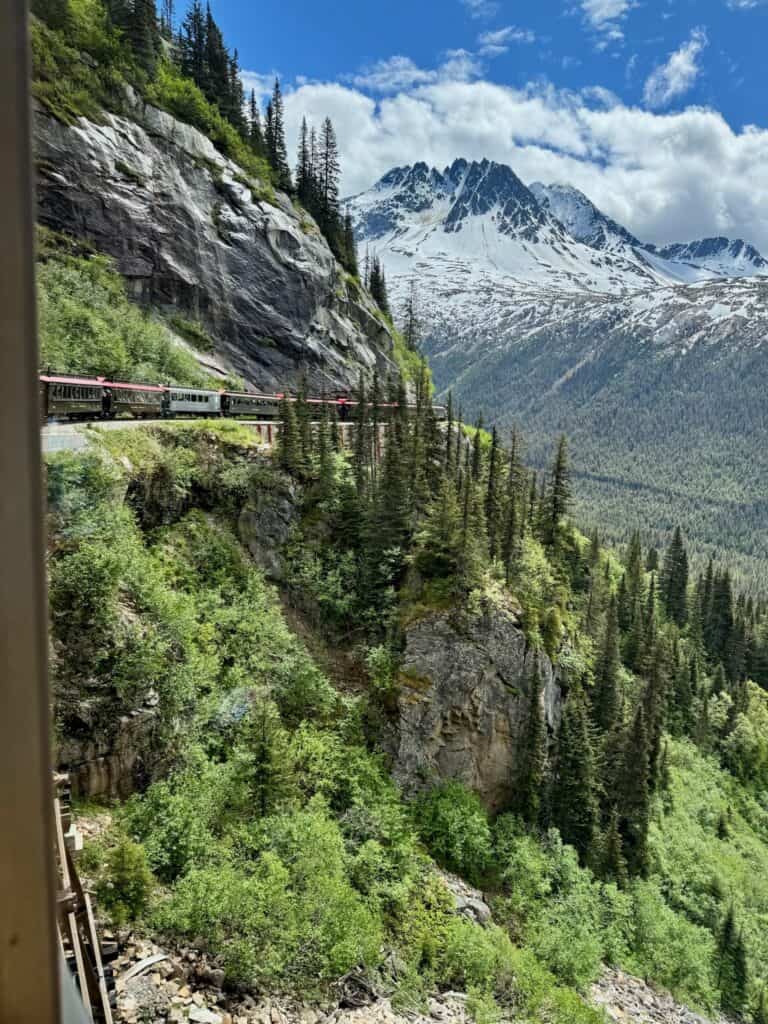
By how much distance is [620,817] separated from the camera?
2959 cm

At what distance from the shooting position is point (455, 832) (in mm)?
19578

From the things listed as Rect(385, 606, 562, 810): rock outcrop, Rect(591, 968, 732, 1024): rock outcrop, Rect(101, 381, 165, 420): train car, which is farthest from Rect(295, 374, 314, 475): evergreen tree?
Rect(591, 968, 732, 1024): rock outcrop

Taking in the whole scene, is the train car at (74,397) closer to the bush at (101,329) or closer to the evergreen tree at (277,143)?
the bush at (101,329)

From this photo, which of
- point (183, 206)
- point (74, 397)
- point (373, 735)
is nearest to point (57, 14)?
point (183, 206)

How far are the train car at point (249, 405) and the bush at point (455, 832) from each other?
1891cm

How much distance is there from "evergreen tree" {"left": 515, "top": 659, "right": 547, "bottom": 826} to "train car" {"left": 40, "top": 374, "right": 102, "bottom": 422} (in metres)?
20.3

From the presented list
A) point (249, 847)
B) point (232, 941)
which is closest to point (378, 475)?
point (249, 847)

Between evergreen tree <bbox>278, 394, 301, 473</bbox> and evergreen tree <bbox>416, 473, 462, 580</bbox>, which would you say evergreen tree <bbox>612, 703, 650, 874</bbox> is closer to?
evergreen tree <bbox>416, 473, 462, 580</bbox>

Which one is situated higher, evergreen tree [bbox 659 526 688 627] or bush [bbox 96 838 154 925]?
bush [bbox 96 838 154 925]

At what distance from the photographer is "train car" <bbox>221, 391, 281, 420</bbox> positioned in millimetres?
26484

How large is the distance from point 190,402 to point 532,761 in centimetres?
2140

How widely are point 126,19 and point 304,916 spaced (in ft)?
166

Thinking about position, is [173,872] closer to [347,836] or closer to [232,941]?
[232,941]

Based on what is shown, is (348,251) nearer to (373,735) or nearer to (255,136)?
(255,136)
